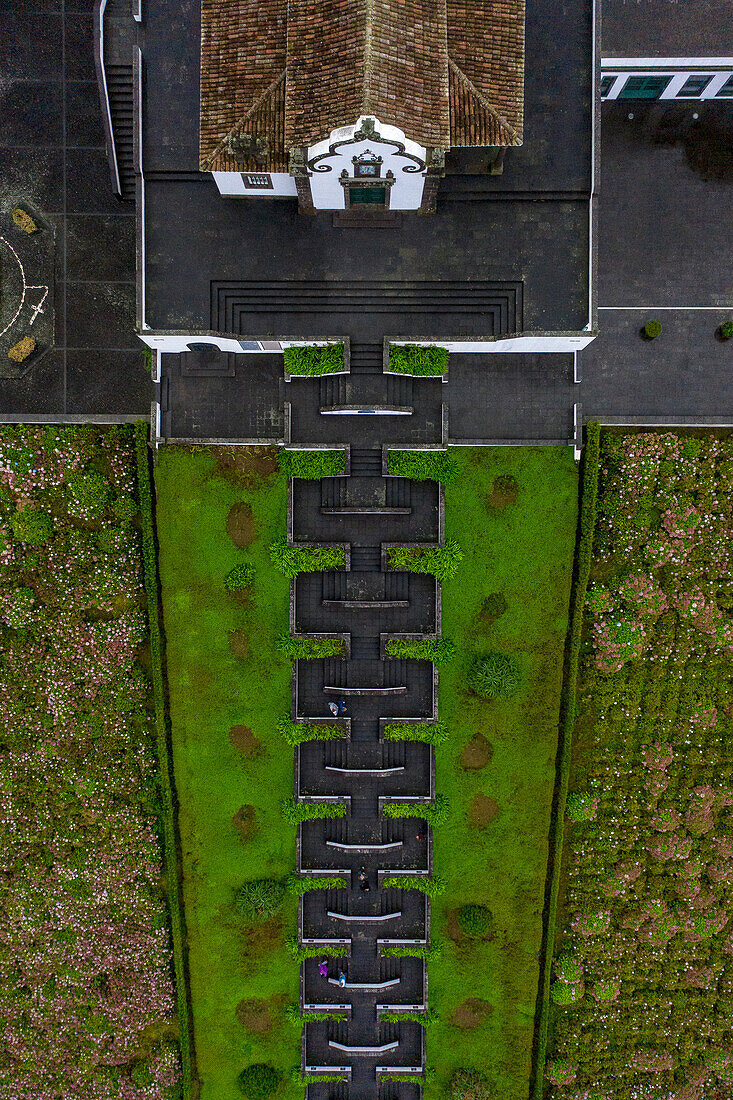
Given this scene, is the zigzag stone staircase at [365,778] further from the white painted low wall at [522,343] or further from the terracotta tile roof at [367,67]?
the terracotta tile roof at [367,67]

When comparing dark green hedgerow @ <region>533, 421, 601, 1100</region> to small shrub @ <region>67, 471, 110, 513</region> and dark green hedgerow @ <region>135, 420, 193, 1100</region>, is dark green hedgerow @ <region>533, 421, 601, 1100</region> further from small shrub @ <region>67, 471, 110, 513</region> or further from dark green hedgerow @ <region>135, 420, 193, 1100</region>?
small shrub @ <region>67, 471, 110, 513</region>

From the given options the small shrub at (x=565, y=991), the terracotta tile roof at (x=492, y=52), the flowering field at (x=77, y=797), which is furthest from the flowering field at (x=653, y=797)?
the flowering field at (x=77, y=797)

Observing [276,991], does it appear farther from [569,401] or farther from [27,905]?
[569,401]

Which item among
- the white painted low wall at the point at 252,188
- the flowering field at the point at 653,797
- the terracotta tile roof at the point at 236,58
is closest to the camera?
the terracotta tile roof at the point at 236,58

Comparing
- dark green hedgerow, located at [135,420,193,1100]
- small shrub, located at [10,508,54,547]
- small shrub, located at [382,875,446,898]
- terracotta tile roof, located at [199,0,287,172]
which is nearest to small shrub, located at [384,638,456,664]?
small shrub, located at [382,875,446,898]

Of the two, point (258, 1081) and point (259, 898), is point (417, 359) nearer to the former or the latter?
point (259, 898)

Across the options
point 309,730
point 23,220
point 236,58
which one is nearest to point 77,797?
point 309,730
